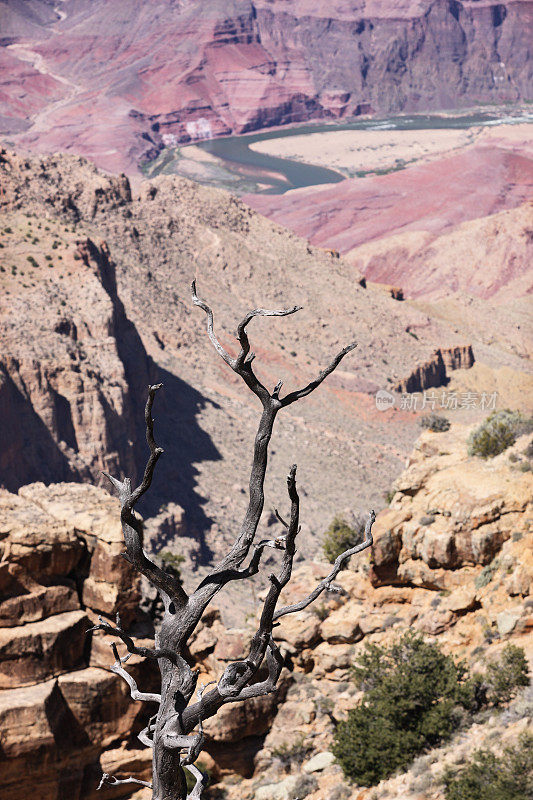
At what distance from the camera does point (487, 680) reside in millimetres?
18656

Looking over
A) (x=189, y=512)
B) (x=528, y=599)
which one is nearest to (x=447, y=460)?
(x=528, y=599)

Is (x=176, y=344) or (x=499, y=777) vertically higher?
(x=176, y=344)

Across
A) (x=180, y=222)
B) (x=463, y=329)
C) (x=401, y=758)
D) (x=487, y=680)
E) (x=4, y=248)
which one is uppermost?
(x=180, y=222)

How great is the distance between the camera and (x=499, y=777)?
15375 millimetres

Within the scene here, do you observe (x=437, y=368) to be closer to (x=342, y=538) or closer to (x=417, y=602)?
(x=342, y=538)

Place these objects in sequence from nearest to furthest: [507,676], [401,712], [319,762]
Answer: [507,676]
[401,712]
[319,762]

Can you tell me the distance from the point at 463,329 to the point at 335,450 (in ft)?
116

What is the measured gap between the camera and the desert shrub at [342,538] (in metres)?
29.5

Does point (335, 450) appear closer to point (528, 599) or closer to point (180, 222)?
point (180, 222)

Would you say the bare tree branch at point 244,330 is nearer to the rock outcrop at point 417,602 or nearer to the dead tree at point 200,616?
the dead tree at point 200,616

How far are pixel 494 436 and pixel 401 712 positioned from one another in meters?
9.57

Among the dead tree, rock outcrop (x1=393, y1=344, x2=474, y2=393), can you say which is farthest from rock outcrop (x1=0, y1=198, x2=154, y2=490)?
the dead tree

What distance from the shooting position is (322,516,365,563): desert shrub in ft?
96.9

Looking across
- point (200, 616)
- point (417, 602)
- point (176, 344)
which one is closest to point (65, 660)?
point (417, 602)
